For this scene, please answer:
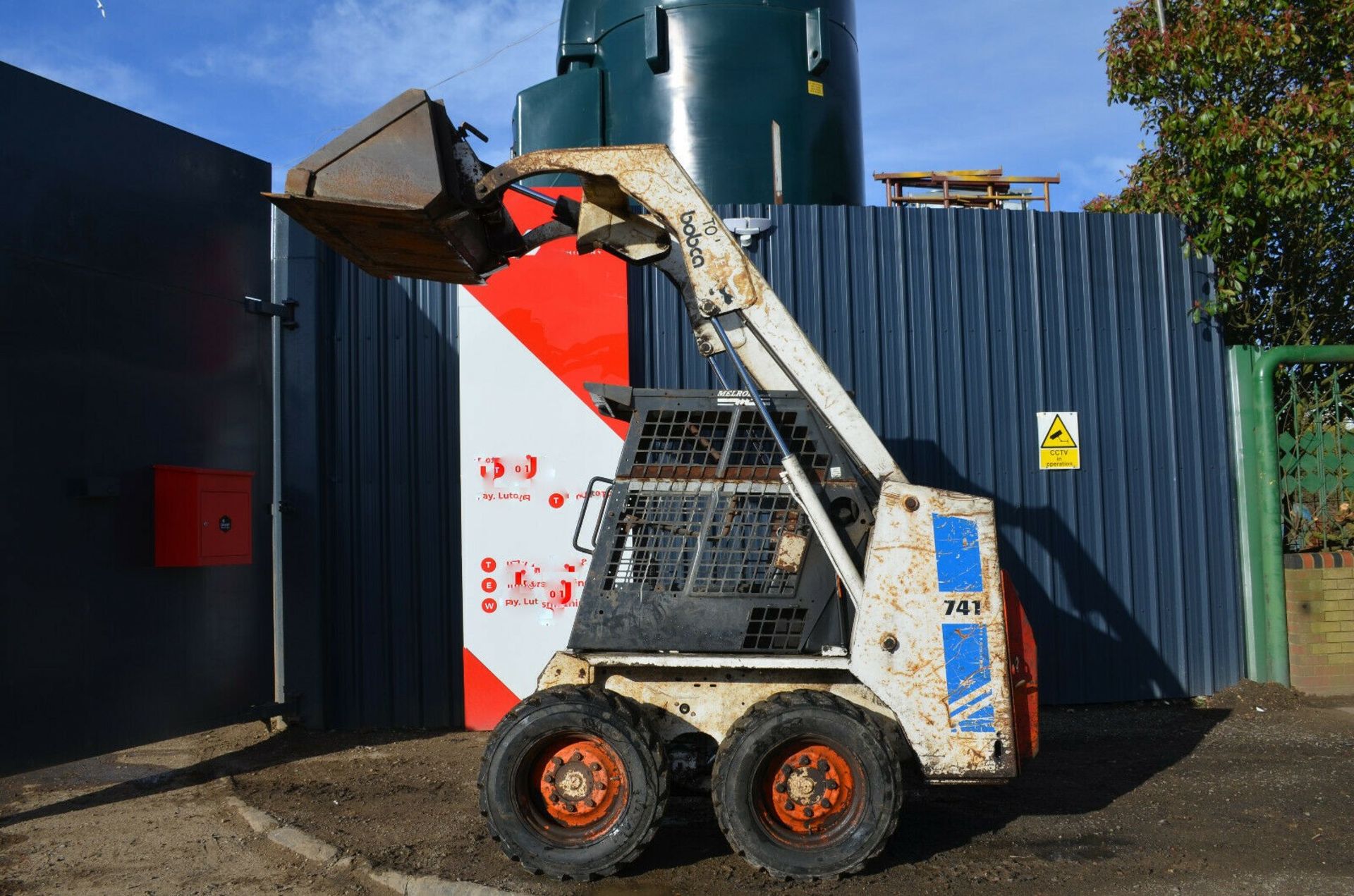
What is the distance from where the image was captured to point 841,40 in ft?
39.1

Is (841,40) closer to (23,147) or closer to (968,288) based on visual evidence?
(968,288)

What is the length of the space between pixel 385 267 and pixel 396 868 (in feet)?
10.5

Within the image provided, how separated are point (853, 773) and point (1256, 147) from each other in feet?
24.0

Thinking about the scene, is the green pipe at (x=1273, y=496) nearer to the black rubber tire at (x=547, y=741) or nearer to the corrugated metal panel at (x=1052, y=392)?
the corrugated metal panel at (x=1052, y=392)

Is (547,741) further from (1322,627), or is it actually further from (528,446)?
(1322,627)

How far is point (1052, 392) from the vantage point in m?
9.62

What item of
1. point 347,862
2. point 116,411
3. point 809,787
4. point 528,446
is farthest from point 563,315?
point 809,787

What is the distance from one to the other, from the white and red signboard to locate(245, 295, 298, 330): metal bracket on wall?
4.24 ft

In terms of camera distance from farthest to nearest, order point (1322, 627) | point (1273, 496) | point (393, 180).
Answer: point (1273, 496)
point (1322, 627)
point (393, 180)

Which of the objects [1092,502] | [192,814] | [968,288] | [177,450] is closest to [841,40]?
[968,288]

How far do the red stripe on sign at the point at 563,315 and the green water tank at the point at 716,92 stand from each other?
2538mm

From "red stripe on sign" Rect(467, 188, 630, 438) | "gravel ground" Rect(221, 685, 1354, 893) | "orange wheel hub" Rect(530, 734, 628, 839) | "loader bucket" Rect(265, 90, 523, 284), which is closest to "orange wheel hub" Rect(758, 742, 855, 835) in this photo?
"gravel ground" Rect(221, 685, 1354, 893)

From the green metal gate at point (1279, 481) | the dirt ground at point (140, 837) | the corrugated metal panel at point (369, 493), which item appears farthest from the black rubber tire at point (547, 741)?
the green metal gate at point (1279, 481)

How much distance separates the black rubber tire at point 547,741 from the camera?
5.13 metres
